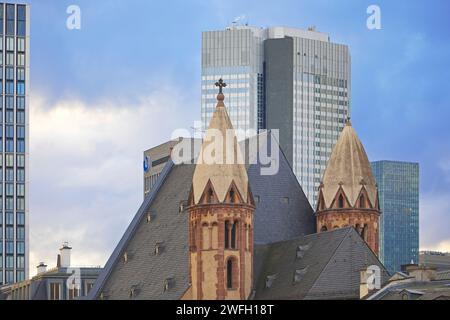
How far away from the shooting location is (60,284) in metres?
159

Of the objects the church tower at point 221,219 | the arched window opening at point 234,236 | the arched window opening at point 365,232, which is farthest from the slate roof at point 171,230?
the arched window opening at point 234,236

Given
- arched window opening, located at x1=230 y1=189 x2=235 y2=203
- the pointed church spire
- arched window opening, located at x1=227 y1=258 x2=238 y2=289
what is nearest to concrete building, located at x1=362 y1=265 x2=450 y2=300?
arched window opening, located at x1=227 y1=258 x2=238 y2=289

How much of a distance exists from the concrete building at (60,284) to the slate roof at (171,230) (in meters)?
13.8

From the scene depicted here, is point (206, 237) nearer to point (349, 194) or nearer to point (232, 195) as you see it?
point (232, 195)

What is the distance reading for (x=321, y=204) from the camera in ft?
401

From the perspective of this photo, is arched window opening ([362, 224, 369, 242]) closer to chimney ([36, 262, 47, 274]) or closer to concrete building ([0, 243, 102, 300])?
concrete building ([0, 243, 102, 300])

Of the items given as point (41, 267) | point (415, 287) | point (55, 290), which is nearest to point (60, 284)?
point (55, 290)

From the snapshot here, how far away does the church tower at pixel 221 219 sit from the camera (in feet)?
377

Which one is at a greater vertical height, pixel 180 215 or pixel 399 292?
pixel 180 215

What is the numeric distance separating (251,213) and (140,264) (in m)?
16.1

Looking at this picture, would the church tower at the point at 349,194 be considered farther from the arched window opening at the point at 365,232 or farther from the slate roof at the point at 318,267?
Answer: the slate roof at the point at 318,267
